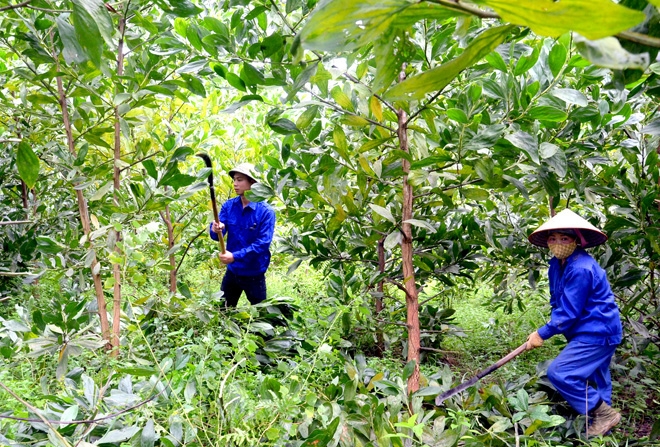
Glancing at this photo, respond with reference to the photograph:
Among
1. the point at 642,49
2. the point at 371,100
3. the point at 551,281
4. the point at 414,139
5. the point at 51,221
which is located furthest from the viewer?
the point at 51,221

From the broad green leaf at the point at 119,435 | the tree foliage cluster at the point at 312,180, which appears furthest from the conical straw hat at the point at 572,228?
the broad green leaf at the point at 119,435

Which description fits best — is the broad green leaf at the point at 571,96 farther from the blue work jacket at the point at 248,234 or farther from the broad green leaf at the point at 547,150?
the blue work jacket at the point at 248,234

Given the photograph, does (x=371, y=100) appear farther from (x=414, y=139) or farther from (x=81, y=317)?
(x=81, y=317)

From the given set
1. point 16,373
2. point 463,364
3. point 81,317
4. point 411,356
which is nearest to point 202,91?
point 81,317

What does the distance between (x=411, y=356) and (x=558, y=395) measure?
991 mm

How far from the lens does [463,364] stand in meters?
3.33

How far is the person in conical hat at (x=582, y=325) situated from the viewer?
239cm

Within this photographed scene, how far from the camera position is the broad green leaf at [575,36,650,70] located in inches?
12.3

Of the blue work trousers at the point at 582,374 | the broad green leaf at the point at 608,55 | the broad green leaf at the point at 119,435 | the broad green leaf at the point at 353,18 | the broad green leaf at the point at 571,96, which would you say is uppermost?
the broad green leaf at the point at 353,18

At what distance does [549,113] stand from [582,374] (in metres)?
1.62

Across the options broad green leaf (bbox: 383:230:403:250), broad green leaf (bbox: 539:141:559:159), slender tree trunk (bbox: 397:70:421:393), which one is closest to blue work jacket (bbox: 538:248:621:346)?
slender tree trunk (bbox: 397:70:421:393)

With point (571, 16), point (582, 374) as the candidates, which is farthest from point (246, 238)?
point (571, 16)

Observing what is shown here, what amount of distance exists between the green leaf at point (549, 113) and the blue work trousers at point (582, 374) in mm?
1571

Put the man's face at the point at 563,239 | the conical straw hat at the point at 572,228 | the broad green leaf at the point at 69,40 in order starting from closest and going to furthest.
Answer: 1. the broad green leaf at the point at 69,40
2. the conical straw hat at the point at 572,228
3. the man's face at the point at 563,239
